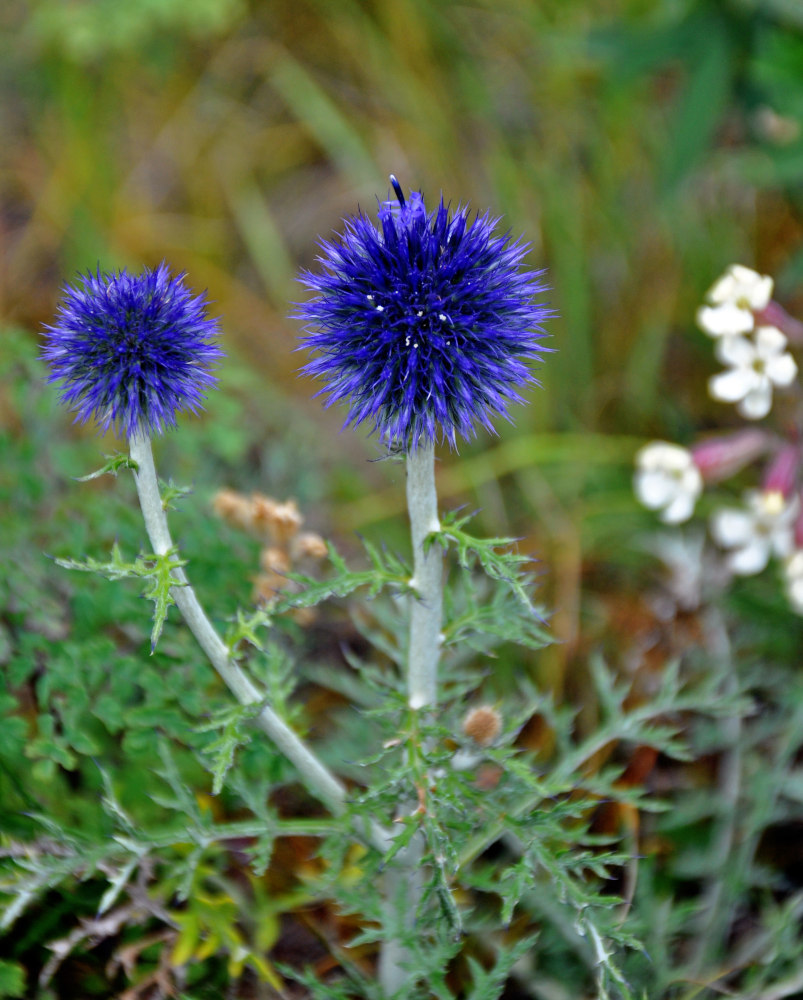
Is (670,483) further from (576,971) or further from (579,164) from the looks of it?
(579,164)

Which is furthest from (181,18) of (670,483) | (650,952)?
(650,952)

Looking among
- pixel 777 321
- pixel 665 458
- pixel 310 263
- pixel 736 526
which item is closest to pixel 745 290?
pixel 777 321

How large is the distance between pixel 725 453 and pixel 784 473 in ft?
0.47

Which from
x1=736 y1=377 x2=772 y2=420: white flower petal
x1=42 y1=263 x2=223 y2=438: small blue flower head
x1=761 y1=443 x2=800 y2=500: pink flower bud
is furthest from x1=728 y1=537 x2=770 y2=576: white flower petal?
x1=42 y1=263 x2=223 y2=438: small blue flower head

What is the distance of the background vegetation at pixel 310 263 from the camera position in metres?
1.82

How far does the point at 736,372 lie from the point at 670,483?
333 mm

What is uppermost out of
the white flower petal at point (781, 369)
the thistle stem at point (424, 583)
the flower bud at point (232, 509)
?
the white flower petal at point (781, 369)

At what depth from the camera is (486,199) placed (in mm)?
3420

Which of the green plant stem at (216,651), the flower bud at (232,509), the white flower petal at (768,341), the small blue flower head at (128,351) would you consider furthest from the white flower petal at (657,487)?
the small blue flower head at (128,351)

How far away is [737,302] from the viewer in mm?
2002

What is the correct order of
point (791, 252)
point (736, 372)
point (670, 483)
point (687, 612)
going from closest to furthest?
point (736, 372) < point (670, 483) < point (687, 612) < point (791, 252)

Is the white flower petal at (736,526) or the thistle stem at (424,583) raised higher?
the white flower petal at (736,526)

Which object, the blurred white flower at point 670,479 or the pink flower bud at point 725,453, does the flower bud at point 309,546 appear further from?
the pink flower bud at point 725,453

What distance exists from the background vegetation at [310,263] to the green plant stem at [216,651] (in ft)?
0.77
